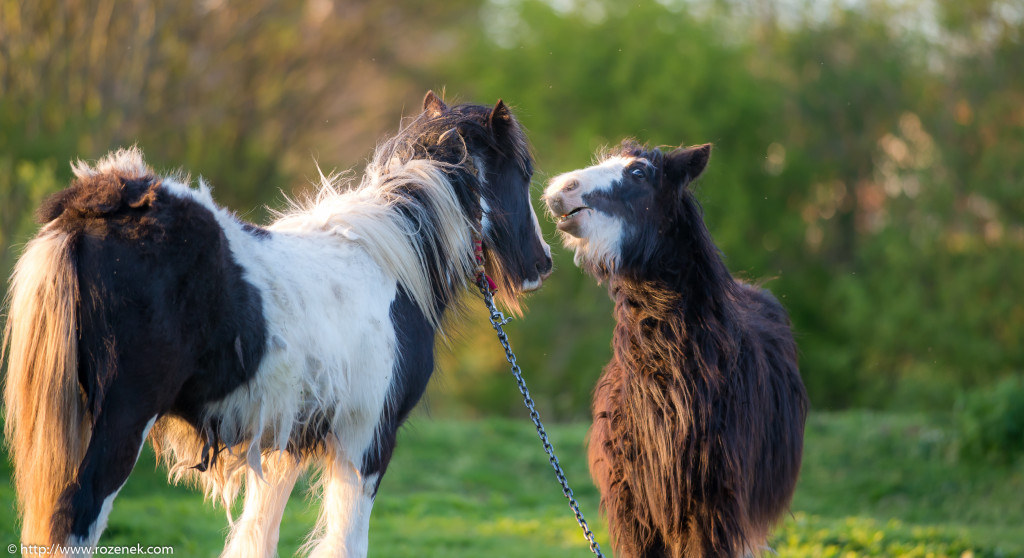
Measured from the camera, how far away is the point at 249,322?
274 cm

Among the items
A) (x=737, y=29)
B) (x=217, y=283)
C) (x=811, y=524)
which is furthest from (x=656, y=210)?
(x=737, y=29)

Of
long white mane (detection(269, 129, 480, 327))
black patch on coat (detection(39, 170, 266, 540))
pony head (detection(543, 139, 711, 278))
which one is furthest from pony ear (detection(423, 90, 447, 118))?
black patch on coat (detection(39, 170, 266, 540))

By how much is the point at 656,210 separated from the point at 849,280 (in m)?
15.7

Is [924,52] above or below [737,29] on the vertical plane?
below

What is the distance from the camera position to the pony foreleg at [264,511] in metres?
3.22

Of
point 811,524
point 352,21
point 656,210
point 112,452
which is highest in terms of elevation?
point 352,21

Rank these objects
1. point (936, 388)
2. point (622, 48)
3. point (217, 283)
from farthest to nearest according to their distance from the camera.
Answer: point (622, 48) < point (936, 388) < point (217, 283)

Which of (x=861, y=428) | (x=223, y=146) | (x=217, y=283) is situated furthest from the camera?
(x=223, y=146)

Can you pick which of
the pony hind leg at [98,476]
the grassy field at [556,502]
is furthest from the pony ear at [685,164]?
the pony hind leg at [98,476]

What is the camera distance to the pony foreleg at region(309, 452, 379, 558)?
10.2ft

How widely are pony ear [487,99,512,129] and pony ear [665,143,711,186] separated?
2.37ft

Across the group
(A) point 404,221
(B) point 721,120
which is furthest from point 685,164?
(B) point 721,120

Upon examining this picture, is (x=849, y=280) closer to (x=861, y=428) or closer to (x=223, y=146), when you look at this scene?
(x=861, y=428)

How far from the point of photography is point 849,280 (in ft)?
58.9
